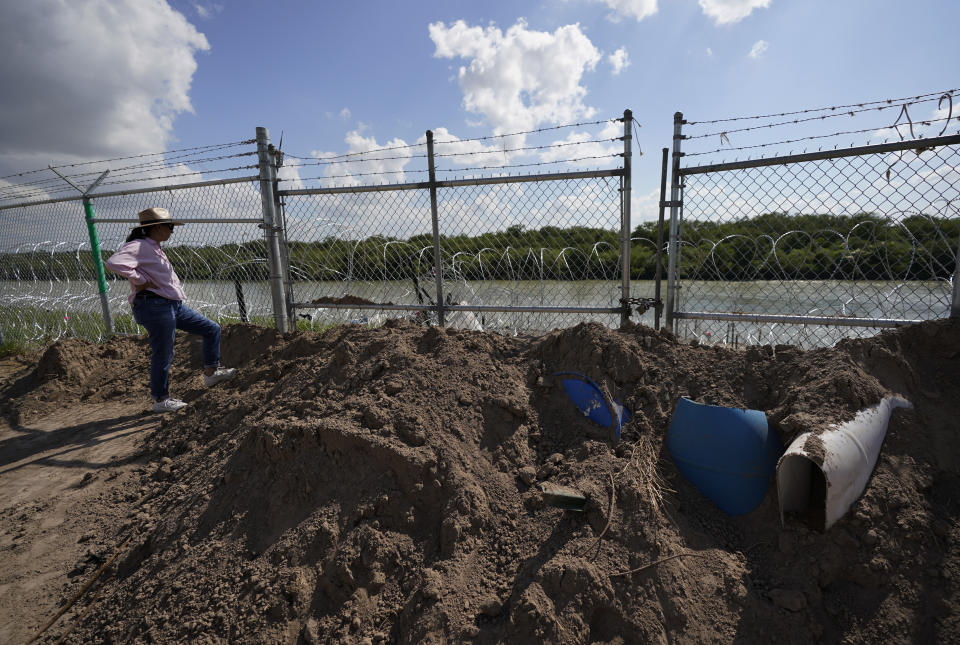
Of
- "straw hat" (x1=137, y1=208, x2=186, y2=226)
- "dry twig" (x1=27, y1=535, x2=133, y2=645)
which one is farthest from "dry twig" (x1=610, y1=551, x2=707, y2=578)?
"straw hat" (x1=137, y1=208, x2=186, y2=226)

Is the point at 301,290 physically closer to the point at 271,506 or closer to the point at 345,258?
the point at 345,258

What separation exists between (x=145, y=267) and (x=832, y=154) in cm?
519

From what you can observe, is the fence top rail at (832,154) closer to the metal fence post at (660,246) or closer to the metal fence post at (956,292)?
the metal fence post at (660,246)

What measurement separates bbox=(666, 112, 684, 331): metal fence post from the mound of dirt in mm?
637

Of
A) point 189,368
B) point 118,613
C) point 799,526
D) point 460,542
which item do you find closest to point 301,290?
point 189,368

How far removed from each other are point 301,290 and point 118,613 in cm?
358

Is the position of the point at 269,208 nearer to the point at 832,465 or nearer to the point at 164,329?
the point at 164,329

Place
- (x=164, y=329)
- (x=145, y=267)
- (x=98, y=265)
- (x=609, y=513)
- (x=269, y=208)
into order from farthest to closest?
(x=98, y=265), (x=269, y=208), (x=164, y=329), (x=145, y=267), (x=609, y=513)

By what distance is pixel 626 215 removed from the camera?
3.77 metres

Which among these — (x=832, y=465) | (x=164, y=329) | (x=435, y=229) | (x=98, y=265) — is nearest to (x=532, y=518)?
(x=832, y=465)

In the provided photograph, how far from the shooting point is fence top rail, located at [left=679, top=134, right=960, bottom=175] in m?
2.90

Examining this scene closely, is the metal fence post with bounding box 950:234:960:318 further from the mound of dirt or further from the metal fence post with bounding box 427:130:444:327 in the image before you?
the metal fence post with bounding box 427:130:444:327

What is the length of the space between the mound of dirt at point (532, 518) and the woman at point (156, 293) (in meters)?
1.14

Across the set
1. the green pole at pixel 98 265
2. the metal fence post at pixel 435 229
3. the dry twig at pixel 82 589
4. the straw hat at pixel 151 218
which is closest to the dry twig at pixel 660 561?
the dry twig at pixel 82 589
